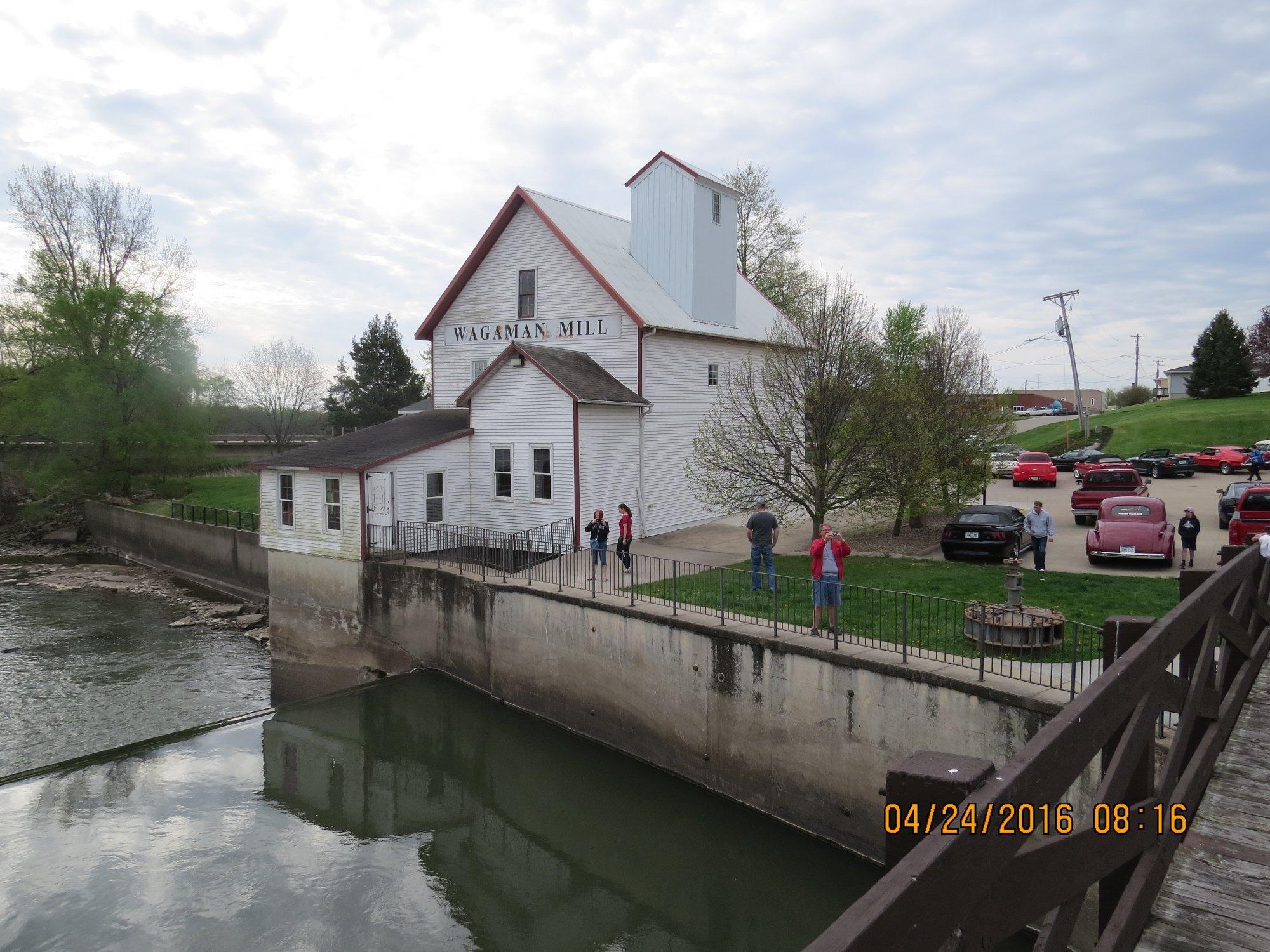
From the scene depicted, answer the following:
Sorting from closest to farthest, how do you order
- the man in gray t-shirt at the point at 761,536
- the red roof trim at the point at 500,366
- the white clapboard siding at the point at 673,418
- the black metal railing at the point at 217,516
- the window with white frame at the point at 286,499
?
1. the man in gray t-shirt at the point at 761,536
2. the red roof trim at the point at 500,366
3. the window with white frame at the point at 286,499
4. the white clapboard siding at the point at 673,418
5. the black metal railing at the point at 217,516

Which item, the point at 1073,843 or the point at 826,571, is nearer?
the point at 1073,843

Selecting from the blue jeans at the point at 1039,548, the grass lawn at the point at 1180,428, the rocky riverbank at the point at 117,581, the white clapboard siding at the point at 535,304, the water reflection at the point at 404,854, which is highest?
the white clapboard siding at the point at 535,304

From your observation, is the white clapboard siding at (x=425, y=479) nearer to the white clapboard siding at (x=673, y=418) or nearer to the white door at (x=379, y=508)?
the white door at (x=379, y=508)

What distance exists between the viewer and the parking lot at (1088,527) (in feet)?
66.4

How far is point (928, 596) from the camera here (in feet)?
49.4

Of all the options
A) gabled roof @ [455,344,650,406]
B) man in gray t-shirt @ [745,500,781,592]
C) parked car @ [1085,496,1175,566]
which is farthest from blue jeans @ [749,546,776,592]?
parked car @ [1085,496,1175,566]

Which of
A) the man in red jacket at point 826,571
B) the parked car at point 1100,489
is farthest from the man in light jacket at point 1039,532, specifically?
the parked car at point 1100,489

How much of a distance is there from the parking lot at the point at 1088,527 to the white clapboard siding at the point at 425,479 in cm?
1387

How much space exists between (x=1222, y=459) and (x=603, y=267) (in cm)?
3627

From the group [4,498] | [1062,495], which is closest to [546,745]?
[1062,495]

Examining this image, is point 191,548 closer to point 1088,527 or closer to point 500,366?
point 500,366

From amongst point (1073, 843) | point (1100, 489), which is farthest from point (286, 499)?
point (1100, 489)

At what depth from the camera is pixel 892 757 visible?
12.7 metres

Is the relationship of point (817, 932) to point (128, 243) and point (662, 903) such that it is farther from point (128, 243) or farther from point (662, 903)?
point (128, 243)
